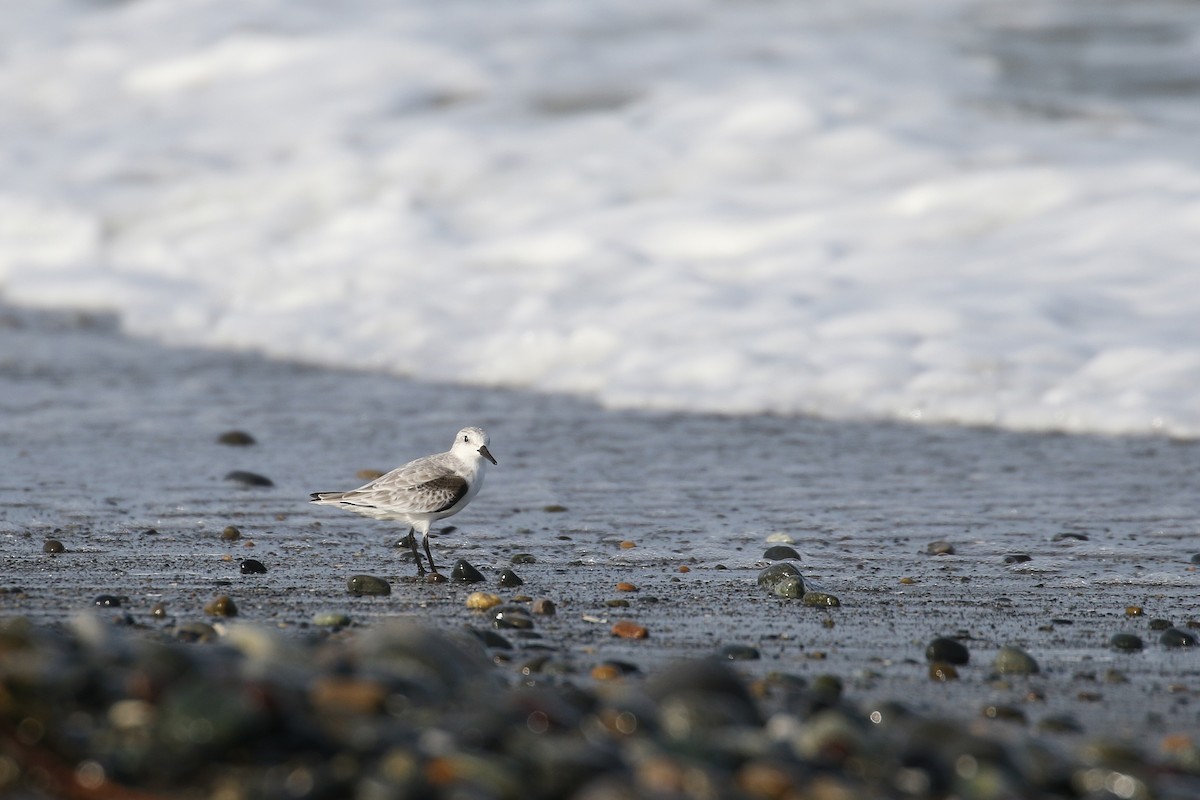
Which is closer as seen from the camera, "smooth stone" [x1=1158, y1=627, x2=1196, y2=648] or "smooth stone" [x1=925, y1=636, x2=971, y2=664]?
"smooth stone" [x1=925, y1=636, x2=971, y2=664]

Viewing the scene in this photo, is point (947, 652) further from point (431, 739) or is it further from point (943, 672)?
point (431, 739)

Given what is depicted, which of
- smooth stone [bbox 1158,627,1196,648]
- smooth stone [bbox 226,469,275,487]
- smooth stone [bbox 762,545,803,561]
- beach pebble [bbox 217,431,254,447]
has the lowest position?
beach pebble [bbox 217,431,254,447]

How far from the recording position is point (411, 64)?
13.5m

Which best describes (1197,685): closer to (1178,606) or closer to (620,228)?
(1178,606)

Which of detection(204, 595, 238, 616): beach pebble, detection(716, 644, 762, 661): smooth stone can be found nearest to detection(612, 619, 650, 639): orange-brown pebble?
detection(716, 644, 762, 661): smooth stone

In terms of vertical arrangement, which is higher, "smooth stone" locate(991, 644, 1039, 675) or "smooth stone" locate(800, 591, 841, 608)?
"smooth stone" locate(991, 644, 1039, 675)

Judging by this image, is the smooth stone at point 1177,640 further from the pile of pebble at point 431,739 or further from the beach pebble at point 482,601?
the beach pebble at point 482,601

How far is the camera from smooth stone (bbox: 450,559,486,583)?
4867mm

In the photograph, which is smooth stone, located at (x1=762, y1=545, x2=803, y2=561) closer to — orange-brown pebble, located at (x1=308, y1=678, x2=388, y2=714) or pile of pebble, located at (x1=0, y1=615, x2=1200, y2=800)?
pile of pebble, located at (x1=0, y1=615, x2=1200, y2=800)

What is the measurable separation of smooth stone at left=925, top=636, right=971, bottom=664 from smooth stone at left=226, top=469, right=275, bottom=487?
3245 mm

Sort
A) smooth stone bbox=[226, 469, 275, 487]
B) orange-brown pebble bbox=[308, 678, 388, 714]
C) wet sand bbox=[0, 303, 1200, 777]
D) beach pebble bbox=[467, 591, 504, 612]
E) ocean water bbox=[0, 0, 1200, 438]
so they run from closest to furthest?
1. orange-brown pebble bbox=[308, 678, 388, 714]
2. wet sand bbox=[0, 303, 1200, 777]
3. beach pebble bbox=[467, 591, 504, 612]
4. smooth stone bbox=[226, 469, 275, 487]
5. ocean water bbox=[0, 0, 1200, 438]

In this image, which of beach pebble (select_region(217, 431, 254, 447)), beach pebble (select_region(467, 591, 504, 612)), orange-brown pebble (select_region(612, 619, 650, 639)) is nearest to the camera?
orange-brown pebble (select_region(612, 619, 650, 639))

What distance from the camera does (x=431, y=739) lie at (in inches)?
107

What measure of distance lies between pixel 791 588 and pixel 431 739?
214cm
